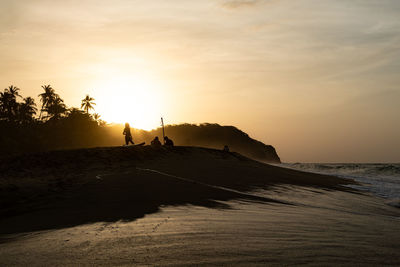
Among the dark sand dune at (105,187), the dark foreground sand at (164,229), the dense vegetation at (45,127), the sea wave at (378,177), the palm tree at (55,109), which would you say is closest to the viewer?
the dark foreground sand at (164,229)

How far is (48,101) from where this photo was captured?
53.1 metres

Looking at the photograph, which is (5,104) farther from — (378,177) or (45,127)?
(378,177)

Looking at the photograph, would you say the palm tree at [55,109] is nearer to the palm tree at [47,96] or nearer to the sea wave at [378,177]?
the palm tree at [47,96]

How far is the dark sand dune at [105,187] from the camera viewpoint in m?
A: 5.41

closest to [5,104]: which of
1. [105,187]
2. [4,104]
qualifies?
[4,104]

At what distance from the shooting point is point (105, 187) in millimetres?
8008

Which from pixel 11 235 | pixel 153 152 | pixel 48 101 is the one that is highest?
pixel 48 101

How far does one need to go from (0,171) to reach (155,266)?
12.3 meters

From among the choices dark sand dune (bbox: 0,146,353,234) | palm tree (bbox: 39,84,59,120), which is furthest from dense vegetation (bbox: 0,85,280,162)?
dark sand dune (bbox: 0,146,353,234)

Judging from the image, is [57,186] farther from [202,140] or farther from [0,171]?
[202,140]

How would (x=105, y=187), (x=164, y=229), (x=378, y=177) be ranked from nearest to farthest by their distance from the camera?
(x=164, y=229), (x=105, y=187), (x=378, y=177)

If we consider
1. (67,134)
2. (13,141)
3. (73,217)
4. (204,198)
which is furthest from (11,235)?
(67,134)

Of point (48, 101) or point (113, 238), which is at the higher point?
point (48, 101)

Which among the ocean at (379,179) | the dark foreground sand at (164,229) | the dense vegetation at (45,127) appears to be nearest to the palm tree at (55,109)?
the dense vegetation at (45,127)
